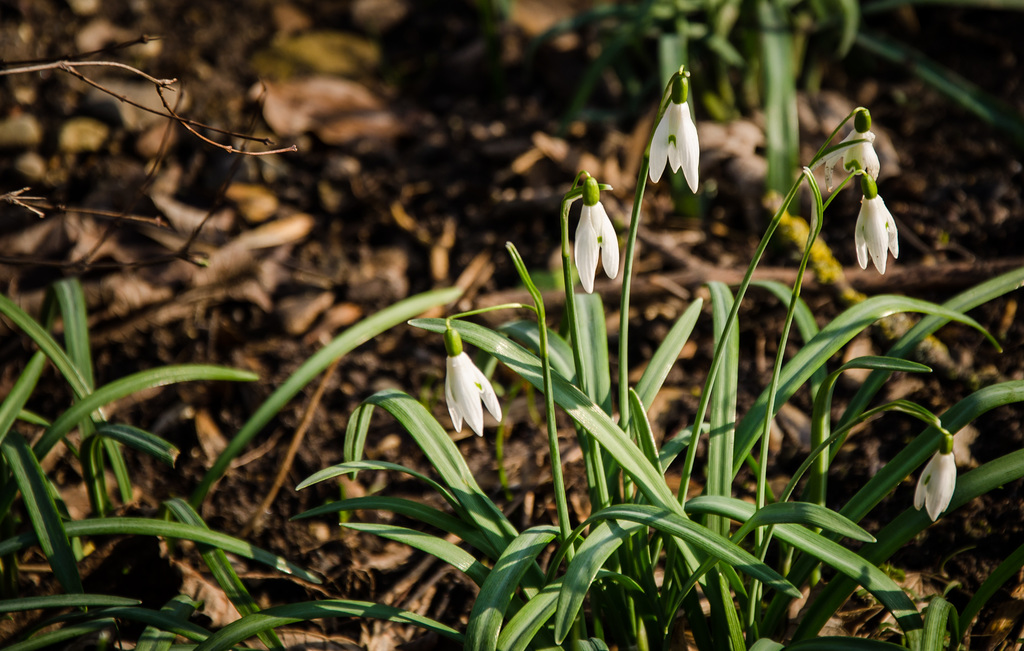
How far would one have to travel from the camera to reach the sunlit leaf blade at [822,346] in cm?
145

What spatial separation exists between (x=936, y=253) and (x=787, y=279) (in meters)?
0.60

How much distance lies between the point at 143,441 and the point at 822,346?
1.45m

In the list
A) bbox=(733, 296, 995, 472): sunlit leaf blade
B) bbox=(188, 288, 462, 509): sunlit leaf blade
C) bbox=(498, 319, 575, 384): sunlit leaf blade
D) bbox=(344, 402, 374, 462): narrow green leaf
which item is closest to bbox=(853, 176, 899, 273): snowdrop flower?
bbox=(733, 296, 995, 472): sunlit leaf blade

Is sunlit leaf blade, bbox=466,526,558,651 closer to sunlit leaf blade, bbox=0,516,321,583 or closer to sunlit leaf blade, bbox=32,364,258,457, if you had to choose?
sunlit leaf blade, bbox=0,516,321,583

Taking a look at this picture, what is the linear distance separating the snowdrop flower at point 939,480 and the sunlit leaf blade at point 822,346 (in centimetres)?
39

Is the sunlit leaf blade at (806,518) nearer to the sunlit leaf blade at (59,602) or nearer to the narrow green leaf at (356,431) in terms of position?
the narrow green leaf at (356,431)

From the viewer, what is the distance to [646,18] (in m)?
2.73

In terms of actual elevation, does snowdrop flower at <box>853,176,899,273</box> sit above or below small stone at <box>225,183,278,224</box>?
above

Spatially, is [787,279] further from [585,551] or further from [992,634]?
[585,551]

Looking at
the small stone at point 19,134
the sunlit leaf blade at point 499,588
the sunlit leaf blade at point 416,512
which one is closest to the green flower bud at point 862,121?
the sunlit leaf blade at point 499,588

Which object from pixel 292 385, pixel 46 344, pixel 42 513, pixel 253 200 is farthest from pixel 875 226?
pixel 253 200

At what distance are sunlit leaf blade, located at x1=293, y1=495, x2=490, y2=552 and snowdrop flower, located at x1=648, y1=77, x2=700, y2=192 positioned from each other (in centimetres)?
76

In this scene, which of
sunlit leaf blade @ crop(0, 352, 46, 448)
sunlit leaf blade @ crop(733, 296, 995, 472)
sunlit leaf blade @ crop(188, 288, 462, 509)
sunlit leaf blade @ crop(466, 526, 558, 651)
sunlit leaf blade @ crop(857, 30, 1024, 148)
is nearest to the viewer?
sunlit leaf blade @ crop(466, 526, 558, 651)

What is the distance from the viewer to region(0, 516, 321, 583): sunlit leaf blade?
1433 mm
